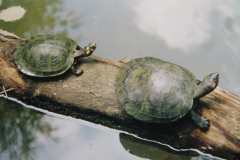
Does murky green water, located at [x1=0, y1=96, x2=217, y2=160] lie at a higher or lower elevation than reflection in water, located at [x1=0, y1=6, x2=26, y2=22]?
lower

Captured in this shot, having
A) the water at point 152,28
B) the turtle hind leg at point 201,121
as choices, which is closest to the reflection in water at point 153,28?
the water at point 152,28

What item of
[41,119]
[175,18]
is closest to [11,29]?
[41,119]

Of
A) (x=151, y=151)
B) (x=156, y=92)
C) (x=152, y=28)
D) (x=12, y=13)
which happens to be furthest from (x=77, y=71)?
(x=12, y=13)

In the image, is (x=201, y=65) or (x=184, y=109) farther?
(x=201, y=65)

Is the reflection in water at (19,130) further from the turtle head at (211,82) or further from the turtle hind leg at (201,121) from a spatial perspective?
the turtle head at (211,82)

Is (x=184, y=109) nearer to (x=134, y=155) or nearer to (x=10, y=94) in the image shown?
(x=134, y=155)

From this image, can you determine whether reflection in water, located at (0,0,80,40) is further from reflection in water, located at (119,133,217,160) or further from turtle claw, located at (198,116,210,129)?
turtle claw, located at (198,116,210,129)

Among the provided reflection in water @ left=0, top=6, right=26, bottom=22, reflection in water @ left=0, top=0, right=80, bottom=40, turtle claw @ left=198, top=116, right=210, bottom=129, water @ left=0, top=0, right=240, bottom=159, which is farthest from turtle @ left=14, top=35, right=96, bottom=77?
turtle claw @ left=198, top=116, right=210, bottom=129
